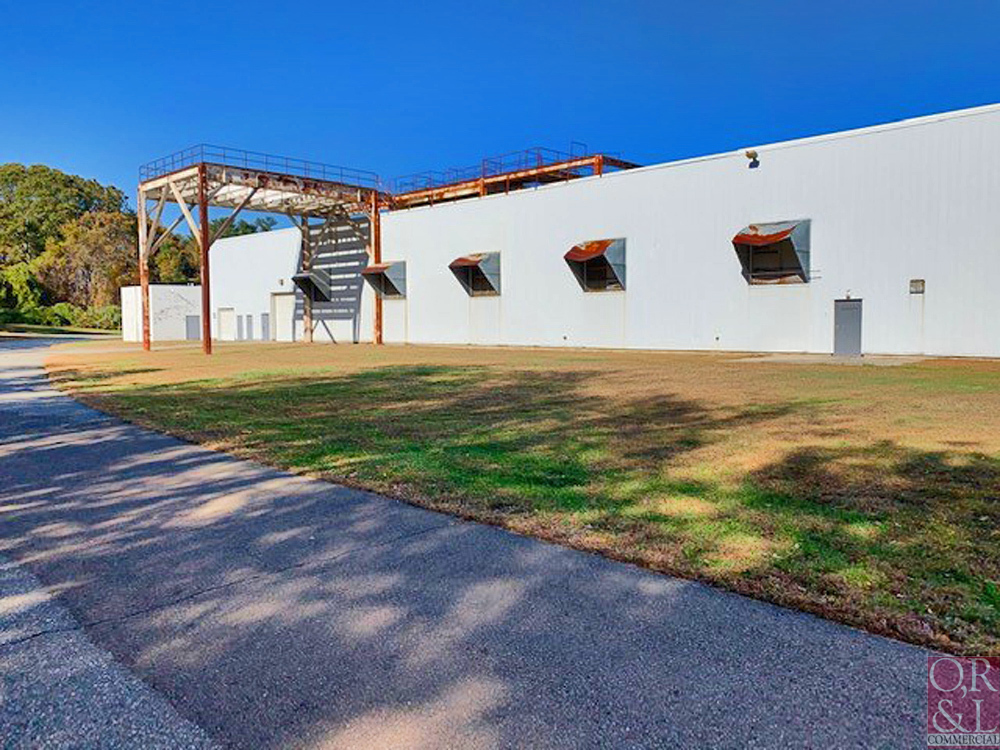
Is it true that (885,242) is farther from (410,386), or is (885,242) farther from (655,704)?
(655,704)

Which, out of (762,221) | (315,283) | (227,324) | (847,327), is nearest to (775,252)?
(762,221)

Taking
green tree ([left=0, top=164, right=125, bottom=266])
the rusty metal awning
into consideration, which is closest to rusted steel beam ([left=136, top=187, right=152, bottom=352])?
the rusty metal awning

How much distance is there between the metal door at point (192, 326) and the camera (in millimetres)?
47000

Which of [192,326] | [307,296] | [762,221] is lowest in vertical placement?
[192,326]

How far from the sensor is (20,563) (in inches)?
159

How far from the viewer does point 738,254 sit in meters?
24.2

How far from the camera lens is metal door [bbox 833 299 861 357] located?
22.0 metres

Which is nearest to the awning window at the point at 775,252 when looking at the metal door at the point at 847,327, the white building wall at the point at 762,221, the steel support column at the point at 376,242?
the white building wall at the point at 762,221

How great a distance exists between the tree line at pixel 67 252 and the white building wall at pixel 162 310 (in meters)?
18.7

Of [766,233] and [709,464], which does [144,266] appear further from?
[709,464]

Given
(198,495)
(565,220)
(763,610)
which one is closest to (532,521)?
(763,610)

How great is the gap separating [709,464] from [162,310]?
46935mm

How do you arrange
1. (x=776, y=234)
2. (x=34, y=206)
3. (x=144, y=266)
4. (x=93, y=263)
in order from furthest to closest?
(x=34, y=206) → (x=93, y=263) → (x=144, y=266) → (x=776, y=234)

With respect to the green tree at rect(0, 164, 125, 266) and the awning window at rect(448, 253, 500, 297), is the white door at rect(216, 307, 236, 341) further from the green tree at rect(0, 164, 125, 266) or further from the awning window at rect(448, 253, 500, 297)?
the green tree at rect(0, 164, 125, 266)
